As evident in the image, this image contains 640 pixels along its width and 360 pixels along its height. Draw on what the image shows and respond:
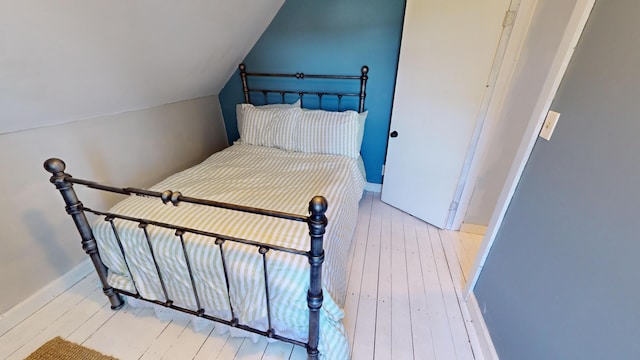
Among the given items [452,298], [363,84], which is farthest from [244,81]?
[452,298]

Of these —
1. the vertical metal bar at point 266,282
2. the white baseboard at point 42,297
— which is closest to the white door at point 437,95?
the vertical metal bar at point 266,282

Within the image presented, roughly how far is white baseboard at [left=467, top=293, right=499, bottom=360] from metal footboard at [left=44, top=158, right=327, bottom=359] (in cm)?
87

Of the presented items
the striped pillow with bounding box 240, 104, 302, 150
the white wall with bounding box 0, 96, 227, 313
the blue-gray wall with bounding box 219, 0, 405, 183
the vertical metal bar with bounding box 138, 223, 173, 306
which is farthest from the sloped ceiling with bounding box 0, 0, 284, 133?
the vertical metal bar with bounding box 138, 223, 173, 306

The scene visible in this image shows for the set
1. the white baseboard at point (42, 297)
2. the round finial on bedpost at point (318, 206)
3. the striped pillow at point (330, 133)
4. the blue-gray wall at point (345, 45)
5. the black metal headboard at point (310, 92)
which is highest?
the blue-gray wall at point (345, 45)

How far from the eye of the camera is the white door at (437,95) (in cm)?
176

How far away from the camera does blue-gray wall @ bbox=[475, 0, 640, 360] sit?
73 cm

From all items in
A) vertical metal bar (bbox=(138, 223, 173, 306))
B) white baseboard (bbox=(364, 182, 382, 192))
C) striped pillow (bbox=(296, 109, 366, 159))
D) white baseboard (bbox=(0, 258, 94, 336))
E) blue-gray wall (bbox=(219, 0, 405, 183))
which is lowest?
white baseboard (bbox=(0, 258, 94, 336))

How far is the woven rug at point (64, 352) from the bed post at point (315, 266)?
1046 mm

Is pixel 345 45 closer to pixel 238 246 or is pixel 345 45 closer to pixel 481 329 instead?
pixel 238 246

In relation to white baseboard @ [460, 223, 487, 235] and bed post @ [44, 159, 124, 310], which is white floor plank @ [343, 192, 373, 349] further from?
bed post @ [44, 159, 124, 310]

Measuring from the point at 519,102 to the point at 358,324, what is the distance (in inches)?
71.0

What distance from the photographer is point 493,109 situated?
1864 millimetres

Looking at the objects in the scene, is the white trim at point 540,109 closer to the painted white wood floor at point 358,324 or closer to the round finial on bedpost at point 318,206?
the painted white wood floor at point 358,324

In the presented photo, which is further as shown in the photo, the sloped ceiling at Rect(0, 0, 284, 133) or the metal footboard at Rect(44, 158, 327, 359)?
the sloped ceiling at Rect(0, 0, 284, 133)
